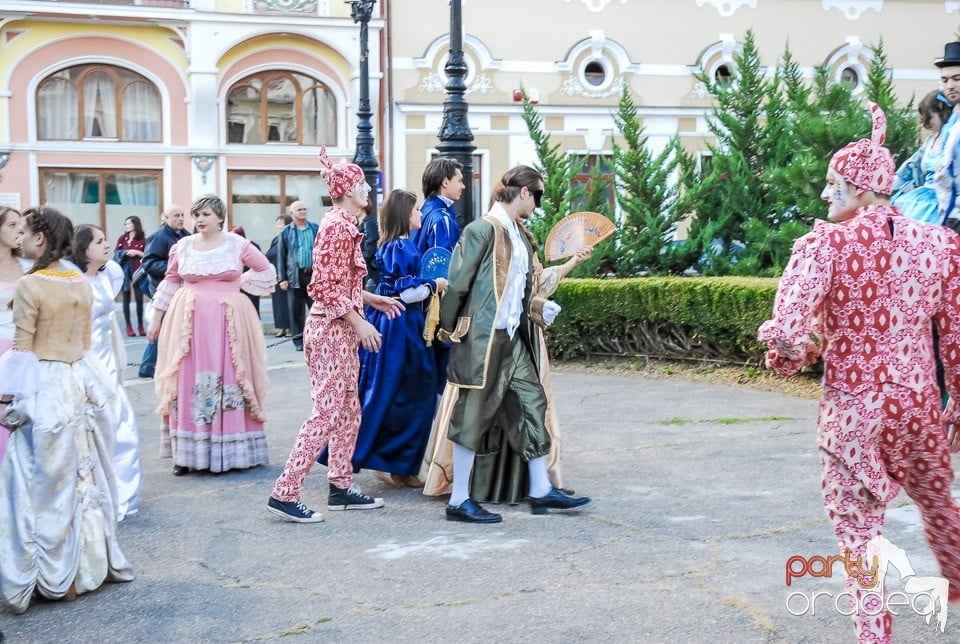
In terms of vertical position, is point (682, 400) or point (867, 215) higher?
point (867, 215)

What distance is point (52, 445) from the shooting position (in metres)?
4.71

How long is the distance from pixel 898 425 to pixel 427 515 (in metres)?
3.05

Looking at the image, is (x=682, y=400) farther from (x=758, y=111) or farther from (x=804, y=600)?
(x=804, y=600)

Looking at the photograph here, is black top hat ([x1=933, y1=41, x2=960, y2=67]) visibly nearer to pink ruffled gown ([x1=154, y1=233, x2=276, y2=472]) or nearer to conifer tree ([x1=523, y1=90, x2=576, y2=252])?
pink ruffled gown ([x1=154, y1=233, x2=276, y2=472])

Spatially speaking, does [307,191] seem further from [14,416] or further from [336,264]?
[14,416]

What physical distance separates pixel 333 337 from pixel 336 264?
0.40 m

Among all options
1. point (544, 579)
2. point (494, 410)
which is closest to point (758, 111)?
point (494, 410)

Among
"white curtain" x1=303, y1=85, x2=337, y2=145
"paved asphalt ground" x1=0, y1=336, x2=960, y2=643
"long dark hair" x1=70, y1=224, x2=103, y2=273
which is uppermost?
"white curtain" x1=303, y1=85, x2=337, y2=145

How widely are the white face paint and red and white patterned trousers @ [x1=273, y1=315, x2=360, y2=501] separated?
2949mm

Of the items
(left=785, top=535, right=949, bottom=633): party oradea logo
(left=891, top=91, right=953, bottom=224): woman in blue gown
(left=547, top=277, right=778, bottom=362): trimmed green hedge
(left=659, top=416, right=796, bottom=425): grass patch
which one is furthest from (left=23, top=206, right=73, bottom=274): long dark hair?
(left=547, top=277, right=778, bottom=362): trimmed green hedge

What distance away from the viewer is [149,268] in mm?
9430

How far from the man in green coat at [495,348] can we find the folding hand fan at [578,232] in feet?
1.34

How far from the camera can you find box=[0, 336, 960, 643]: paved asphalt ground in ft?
13.9

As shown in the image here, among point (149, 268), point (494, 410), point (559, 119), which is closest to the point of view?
point (494, 410)
